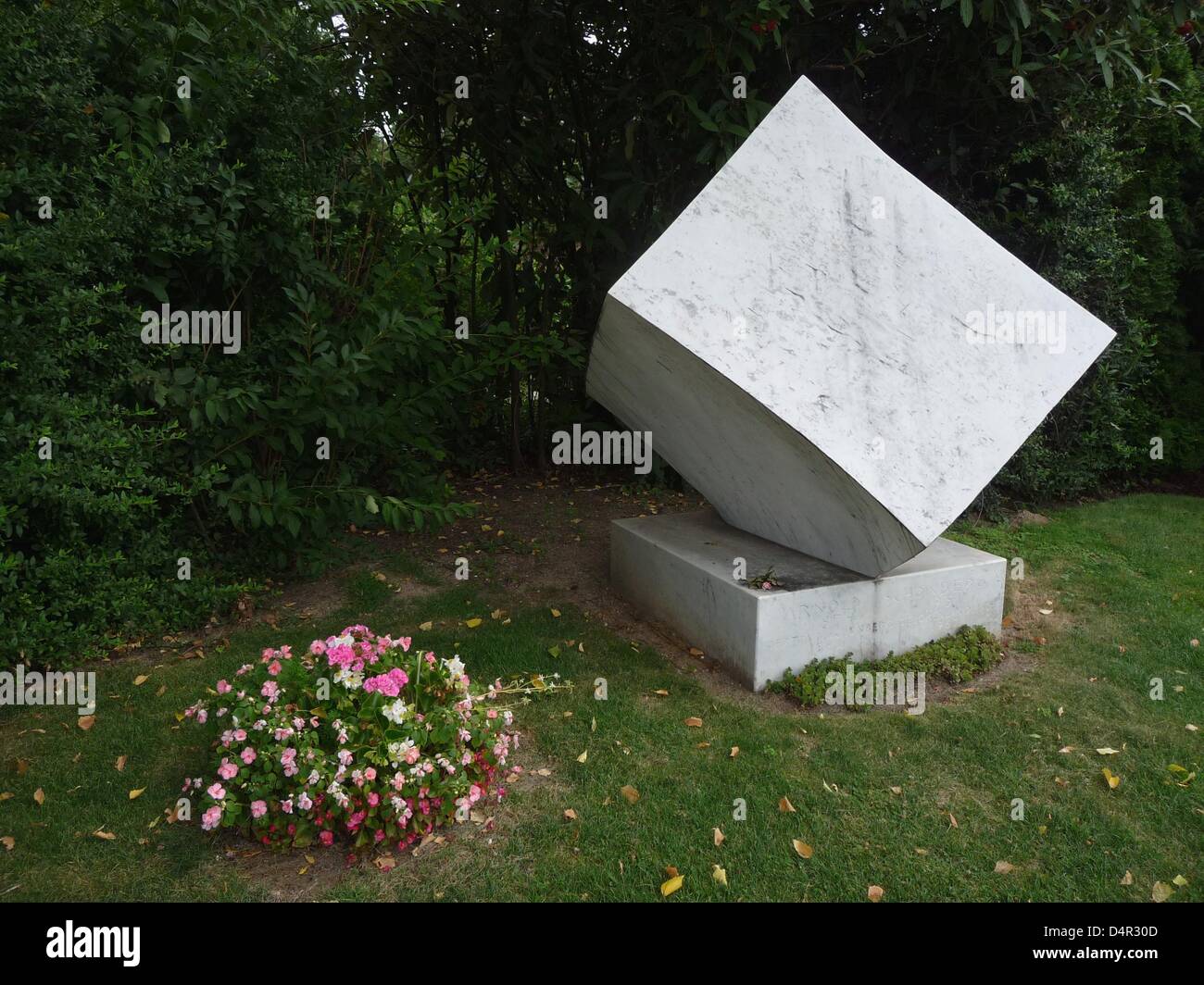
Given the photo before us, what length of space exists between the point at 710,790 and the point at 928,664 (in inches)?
53.9

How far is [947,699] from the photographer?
3715 mm

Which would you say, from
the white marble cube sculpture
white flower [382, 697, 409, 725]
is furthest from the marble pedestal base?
white flower [382, 697, 409, 725]

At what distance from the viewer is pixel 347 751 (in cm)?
264

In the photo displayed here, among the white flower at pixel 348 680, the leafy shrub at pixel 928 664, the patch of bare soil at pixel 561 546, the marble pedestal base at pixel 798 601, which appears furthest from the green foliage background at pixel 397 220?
the leafy shrub at pixel 928 664

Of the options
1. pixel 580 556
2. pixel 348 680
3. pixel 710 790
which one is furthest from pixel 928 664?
pixel 348 680

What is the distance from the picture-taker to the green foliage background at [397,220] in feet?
12.1

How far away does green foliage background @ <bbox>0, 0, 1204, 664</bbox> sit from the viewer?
369 centimetres

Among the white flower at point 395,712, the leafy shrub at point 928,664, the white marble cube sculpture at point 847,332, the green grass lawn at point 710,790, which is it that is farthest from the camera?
the leafy shrub at point 928,664

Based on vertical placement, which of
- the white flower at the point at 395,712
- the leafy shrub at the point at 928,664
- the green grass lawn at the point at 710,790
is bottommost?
the green grass lawn at the point at 710,790

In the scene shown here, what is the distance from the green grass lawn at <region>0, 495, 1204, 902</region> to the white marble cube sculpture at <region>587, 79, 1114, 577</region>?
868mm

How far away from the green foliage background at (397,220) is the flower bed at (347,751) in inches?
50.7

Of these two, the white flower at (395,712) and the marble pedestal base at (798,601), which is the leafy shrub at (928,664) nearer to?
the marble pedestal base at (798,601)
